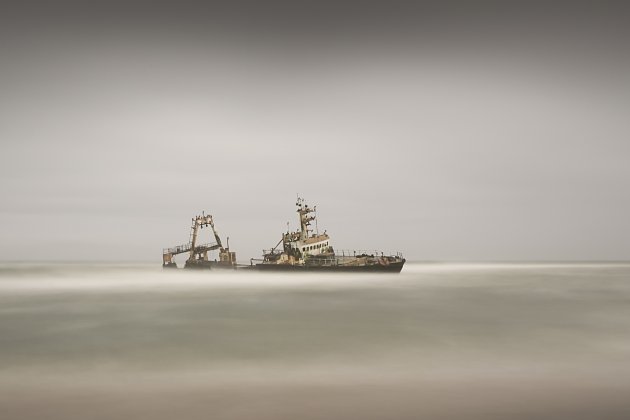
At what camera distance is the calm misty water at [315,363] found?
8203 mm

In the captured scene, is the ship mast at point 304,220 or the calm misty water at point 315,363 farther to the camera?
the ship mast at point 304,220

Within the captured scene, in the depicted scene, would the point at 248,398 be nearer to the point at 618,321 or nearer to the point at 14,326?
the point at 14,326

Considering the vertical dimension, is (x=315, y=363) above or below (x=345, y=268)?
below

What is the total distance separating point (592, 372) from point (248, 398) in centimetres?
745

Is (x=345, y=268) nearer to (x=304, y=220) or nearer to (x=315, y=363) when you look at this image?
(x=304, y=220)

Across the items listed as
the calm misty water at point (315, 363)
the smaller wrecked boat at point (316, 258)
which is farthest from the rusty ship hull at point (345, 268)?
the calm misty water at point (315, 363)

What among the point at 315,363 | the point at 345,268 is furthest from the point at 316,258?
the point at 315,363

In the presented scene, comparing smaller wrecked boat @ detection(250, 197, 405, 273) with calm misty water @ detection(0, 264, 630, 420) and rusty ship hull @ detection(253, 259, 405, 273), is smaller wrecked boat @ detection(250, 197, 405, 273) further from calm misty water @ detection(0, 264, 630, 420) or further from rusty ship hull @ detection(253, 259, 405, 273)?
calm misty water @ detection(0, 264, 630, 420)

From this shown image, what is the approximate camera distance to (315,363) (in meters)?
12.1

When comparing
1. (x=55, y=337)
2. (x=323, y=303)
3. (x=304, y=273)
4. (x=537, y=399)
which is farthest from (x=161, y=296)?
(x=304, y=273)

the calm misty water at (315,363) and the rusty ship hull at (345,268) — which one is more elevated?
the rusty ship hull at (345,268)

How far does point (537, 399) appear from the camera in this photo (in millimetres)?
8484

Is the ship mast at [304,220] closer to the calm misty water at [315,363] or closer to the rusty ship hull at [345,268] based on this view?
the rusty ship hull at [345,268]

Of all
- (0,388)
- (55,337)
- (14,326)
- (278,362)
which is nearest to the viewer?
(0,388)
